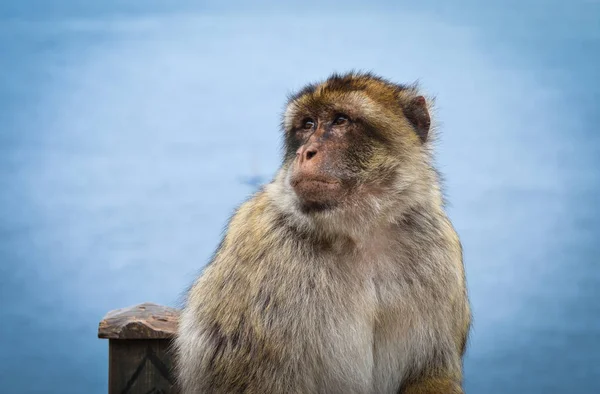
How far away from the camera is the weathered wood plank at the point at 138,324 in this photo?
3615 mm

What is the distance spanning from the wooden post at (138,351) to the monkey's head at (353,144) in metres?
0.83

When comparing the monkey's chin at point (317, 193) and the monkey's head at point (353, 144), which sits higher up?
the monkey's head at point (353, 144)

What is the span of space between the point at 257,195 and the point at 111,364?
908 mm

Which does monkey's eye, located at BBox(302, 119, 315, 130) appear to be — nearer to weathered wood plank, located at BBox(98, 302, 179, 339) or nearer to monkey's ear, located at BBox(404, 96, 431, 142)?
monkey's ear, located at BBox(404, 96, 431, 142)

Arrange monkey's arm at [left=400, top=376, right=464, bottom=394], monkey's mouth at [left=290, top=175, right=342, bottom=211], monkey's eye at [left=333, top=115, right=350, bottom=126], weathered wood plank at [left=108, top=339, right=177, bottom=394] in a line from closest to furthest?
monkey's mouth at [left=290, top=175, right=342, bottom=211] → monkey's eye at [left=333, top=115, right=350, bottom=126] → monkey's arm at [left=400, top=376, right=464, bottom=394] → weathered wood plank at [left=108, top=339, right=177, bottom=394]

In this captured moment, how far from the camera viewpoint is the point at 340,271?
11.1 feet

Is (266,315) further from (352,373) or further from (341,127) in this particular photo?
(341,127)

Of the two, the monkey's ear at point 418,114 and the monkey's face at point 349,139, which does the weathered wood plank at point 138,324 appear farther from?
the monkey's ear at point 418,114

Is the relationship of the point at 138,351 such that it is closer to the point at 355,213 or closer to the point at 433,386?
the point at 355,213

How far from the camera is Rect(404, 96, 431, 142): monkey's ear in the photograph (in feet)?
11.8

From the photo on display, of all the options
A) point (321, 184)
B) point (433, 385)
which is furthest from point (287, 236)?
point (433, 385)

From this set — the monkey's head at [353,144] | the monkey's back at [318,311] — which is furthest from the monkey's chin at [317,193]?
the monkey's back at [318,311]

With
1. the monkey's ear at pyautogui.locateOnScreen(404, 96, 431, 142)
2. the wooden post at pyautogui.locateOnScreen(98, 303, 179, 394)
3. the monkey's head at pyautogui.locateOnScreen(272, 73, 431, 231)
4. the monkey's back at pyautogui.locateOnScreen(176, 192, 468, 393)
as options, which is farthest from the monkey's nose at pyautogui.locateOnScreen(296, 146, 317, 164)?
the wooden post at pyautogui.locateOnScreen(98, 303, 179, 394)

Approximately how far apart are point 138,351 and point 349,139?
4.04 feet
